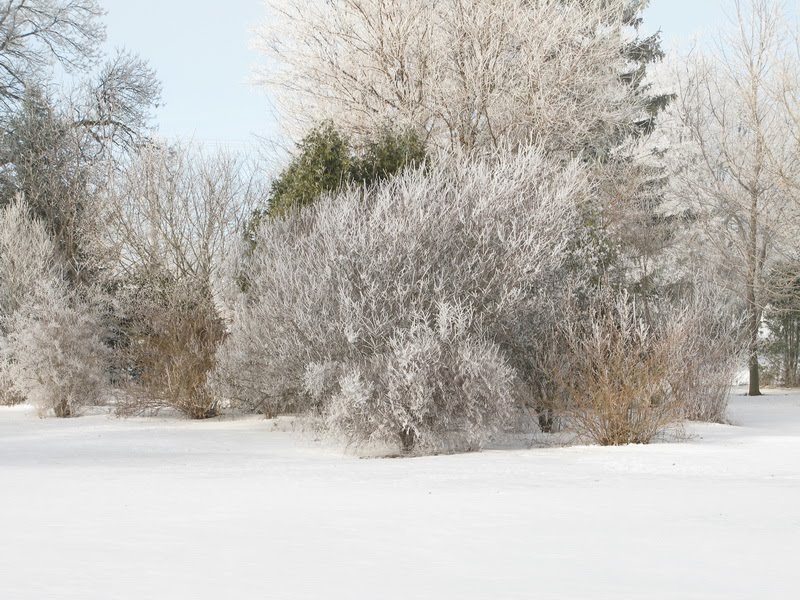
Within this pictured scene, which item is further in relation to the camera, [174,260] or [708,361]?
[174,260]

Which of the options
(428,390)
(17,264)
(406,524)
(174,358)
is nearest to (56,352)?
(174,358)

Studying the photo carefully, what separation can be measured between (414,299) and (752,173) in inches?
648

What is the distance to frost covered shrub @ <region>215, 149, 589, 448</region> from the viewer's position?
12.4m

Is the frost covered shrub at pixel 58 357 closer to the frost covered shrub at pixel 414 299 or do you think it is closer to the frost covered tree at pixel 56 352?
the frost covered tree at pixel 56 352

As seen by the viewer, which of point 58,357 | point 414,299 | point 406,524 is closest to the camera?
point 406,524

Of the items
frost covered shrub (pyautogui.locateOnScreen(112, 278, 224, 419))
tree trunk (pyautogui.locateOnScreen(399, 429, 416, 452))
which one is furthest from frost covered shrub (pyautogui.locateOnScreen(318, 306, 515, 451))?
frost covered shrub (pyautogui.locateOnScreen(112, 278, 224, 419))

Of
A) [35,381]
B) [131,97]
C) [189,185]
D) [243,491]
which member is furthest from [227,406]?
[131,97]

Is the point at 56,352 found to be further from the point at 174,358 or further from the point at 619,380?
the point at 619,380

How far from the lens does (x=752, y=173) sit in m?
26.1

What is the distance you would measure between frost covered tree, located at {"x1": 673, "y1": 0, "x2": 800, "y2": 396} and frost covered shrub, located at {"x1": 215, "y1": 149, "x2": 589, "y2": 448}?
12653 millimetres

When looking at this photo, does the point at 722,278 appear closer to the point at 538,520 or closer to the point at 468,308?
the point at 468,308

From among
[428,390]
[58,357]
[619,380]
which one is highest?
[58,357]

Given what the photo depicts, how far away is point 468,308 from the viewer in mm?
12609

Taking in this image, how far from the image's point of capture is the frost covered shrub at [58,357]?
1820 cm
